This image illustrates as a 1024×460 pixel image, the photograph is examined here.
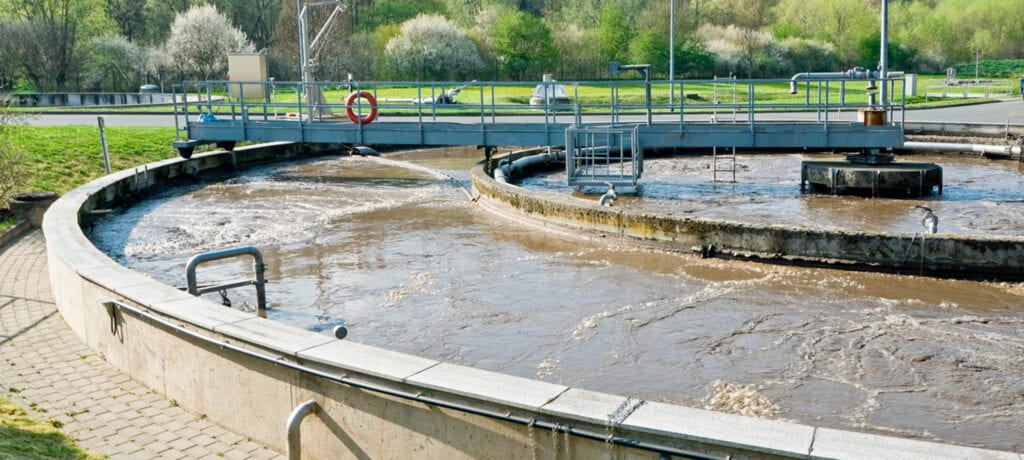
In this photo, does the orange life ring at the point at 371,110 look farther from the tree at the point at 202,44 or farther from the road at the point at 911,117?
the tree at the point at 202,44

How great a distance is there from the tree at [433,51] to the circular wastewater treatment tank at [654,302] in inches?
1631

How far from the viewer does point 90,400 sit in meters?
7.50

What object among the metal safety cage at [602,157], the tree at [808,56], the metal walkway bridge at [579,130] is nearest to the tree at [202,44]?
the metal walkway bridge at [579,130]

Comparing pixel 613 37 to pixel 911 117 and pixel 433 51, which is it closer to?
pixel 433 51

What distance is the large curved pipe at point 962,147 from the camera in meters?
23.0

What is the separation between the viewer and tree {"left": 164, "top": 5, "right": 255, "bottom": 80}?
181ft

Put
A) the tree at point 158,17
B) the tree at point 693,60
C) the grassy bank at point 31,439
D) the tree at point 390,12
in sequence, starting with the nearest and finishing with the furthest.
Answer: the grassy bank at point 31,439
the tree at point 693,60
the tree at point 158,17
the tree at point 390,12

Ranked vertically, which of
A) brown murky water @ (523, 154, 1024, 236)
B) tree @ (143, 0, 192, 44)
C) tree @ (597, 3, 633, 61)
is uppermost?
tree @ (143, 0, 192, 44)

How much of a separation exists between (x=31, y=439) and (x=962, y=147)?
2297 cm

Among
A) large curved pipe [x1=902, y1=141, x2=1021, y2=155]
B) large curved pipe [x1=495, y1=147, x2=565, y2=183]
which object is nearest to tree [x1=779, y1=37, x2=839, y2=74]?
large curved pipe [x1=902, y1=141, x2=1021, y2=155]

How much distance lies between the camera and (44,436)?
664 cm

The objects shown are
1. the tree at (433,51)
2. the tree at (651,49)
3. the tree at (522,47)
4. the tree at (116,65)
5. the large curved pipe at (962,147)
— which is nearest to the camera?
the large curved pipe at (962,147)

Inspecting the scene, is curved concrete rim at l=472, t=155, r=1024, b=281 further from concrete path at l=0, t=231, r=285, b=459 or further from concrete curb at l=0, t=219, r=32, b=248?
concrete curb at l=0, t=219, r=32, b=248

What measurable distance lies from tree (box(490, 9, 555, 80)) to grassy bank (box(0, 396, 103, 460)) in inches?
2242
